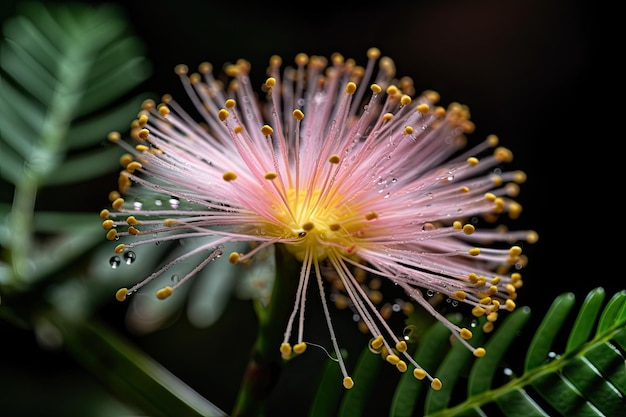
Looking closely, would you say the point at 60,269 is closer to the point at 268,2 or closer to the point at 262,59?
the point at 262,59

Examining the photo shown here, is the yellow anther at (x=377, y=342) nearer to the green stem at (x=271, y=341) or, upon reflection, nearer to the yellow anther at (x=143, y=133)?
the green stem at (x=271, y=341)

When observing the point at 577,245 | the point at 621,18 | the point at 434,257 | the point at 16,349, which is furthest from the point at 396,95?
the point at 621,18

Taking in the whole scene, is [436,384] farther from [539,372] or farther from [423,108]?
[423,108]

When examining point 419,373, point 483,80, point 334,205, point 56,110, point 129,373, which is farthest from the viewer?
point 483,80

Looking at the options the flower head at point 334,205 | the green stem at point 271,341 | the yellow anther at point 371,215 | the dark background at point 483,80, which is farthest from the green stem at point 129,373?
the dark background at point 483,80

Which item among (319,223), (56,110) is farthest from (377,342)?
(56,110)

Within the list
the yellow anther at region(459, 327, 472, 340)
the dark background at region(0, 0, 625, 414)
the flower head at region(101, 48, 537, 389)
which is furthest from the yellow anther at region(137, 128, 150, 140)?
the dark background at region(0, 0, 625, 414)
